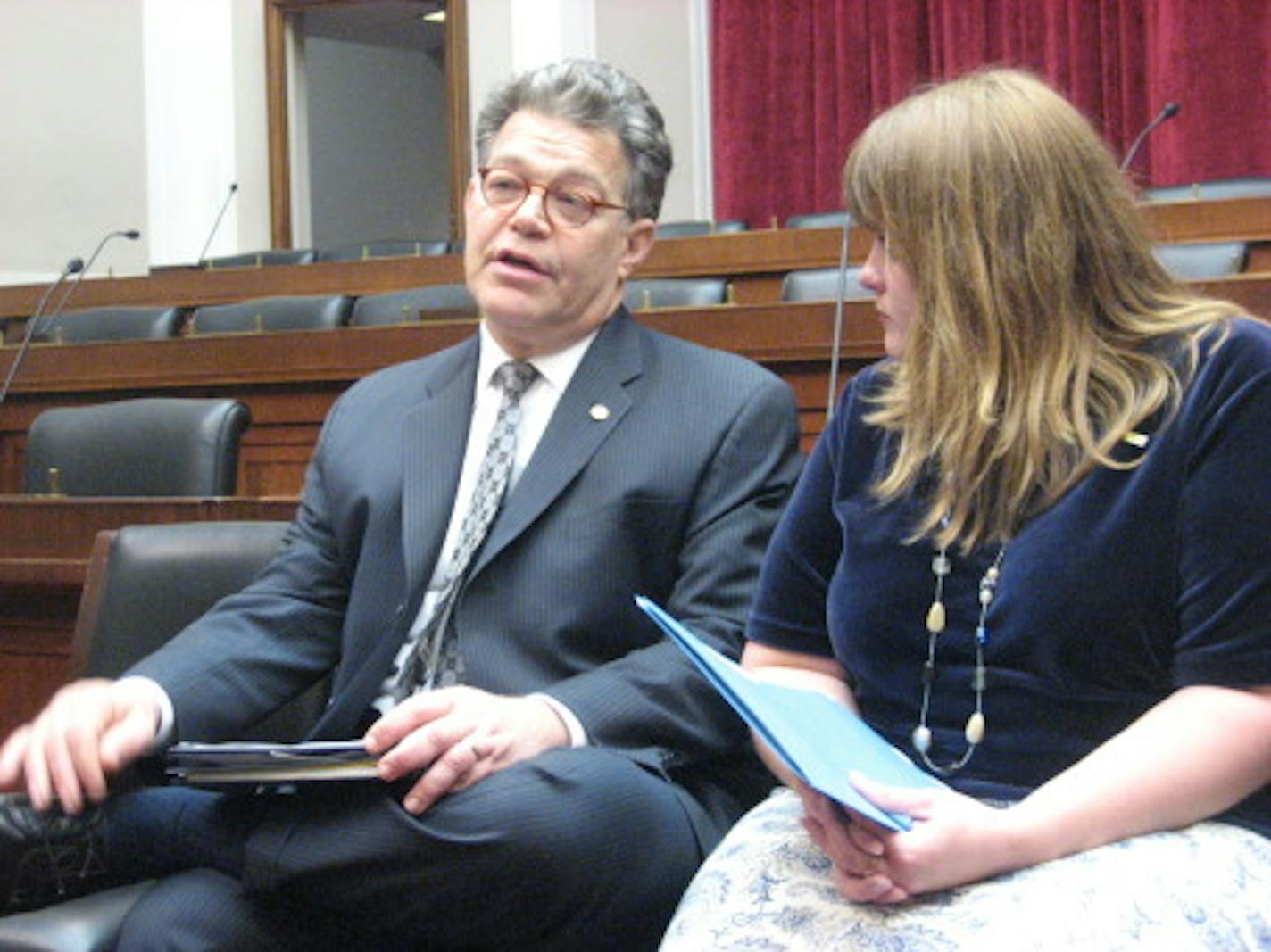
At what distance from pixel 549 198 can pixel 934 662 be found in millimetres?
735

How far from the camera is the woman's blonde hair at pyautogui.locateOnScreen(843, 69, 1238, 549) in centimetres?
126

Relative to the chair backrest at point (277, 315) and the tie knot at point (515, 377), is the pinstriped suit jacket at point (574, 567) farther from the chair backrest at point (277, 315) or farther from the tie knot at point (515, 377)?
the chair backrest at point (277, 315)

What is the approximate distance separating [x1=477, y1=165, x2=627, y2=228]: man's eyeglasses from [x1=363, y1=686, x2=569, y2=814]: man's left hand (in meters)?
0.58

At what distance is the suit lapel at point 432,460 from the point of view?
1.71 metres

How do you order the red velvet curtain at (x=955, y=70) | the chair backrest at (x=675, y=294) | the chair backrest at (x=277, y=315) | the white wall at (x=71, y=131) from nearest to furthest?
the chair backrest at (x=675, y=294), the chair backrest at (x=277, y=315), the red velvet curtain at (x=955, y=70), the white wall at (x=71, y=131)

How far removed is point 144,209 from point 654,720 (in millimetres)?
7964

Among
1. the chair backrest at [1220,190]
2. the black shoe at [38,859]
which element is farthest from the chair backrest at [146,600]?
the chair backrest at [1220,190]

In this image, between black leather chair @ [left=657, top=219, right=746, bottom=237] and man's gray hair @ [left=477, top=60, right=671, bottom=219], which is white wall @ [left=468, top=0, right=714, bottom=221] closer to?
black leather chair @ [left=657, top=219, right=746, bottom=237]

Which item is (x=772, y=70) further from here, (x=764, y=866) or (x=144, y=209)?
(x=764, y=866)

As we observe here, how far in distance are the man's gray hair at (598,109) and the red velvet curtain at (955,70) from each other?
5.27m

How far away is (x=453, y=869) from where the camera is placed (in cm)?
135

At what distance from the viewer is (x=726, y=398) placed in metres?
1.75

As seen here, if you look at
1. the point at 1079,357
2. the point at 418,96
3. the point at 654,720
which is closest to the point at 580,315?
the point at 654,720

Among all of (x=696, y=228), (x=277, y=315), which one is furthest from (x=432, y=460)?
(x=696, y=228)
